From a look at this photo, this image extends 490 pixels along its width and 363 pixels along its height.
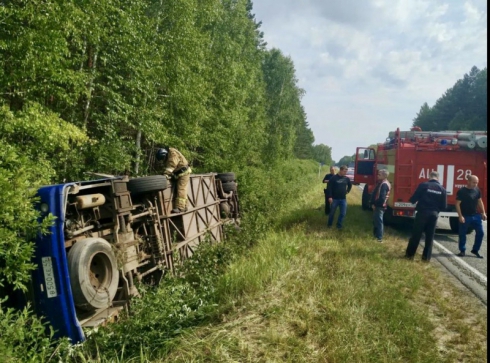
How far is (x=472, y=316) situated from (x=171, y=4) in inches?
443

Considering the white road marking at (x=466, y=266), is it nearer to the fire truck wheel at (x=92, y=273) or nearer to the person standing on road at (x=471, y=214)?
the person standing on road at (x=471, y=214)

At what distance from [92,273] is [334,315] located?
2842 millimetres

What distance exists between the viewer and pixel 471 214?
7.52 m

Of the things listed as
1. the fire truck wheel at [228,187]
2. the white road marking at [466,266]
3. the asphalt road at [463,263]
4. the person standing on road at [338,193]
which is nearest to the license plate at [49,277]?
the asphalt road at [463,263]

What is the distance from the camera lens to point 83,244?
4.12 meters

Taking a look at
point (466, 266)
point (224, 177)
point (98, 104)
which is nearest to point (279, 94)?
point (224, 177)

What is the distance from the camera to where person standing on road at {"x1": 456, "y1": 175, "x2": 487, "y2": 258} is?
7426mm

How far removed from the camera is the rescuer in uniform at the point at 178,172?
657 centimetres

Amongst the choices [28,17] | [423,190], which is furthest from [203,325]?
[28,17]

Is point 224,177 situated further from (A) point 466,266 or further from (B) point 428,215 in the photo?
(A) point 466,266

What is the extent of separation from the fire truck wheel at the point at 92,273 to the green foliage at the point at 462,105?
6086cm

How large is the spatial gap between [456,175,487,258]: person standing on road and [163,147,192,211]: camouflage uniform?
5.46 m

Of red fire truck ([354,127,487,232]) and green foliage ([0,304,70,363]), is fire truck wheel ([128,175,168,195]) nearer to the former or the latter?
green foliage ([0,304,70,363])

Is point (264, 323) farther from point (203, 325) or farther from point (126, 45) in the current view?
point (126, 45)
